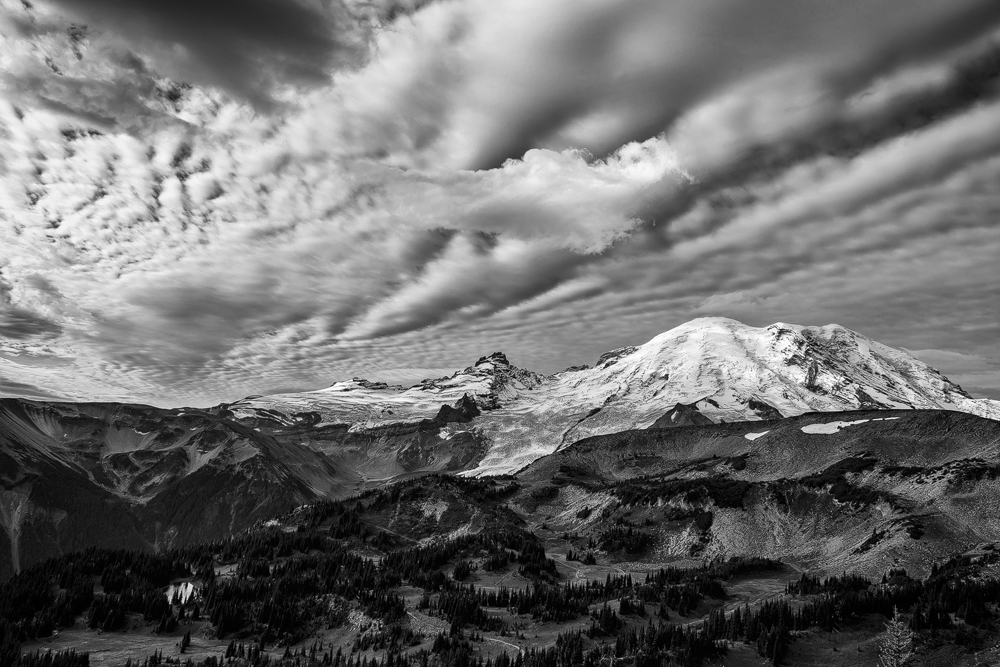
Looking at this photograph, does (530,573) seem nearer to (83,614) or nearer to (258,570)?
(258,570)

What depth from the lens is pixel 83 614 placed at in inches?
2621

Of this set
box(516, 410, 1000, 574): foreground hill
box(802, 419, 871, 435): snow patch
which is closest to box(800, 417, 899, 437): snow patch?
box(802, 419, 871, 435): snow patch

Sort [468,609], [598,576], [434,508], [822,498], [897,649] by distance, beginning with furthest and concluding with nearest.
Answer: [434,508] → [822,498] → [598,576] → [468,609] → [897,649]

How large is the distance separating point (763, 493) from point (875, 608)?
53.3 meters

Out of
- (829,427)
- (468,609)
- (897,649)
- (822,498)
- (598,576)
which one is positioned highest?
(829,427)

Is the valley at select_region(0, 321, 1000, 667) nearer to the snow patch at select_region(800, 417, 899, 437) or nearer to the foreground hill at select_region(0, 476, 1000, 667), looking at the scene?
the foreground hill at select_region(0, 476, 1000, 667)

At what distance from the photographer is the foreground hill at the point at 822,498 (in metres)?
80.1

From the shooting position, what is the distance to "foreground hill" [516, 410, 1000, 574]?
8006cm

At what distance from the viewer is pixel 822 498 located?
327ft

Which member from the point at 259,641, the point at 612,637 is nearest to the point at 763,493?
the point at 612,637

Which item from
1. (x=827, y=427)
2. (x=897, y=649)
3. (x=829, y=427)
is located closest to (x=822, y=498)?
(x=829, y=427)

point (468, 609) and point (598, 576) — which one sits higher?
point (468, 609)

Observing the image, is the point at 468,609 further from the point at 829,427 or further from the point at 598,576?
the point at 829,427

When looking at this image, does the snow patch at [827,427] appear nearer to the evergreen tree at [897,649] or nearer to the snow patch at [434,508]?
the snow patch at [434,508]
